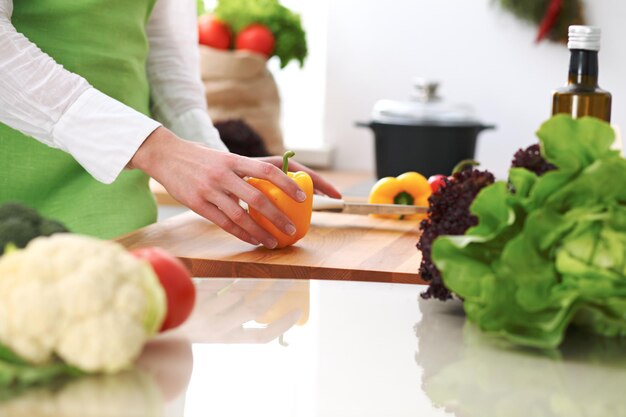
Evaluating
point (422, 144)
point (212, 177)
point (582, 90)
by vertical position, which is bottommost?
point (422, 144)

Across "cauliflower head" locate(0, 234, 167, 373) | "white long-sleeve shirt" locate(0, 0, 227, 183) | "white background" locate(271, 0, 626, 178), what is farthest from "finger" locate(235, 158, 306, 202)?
"white background" locate(271, 0, 626, 178)

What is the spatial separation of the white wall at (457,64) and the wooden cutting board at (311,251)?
1842mm

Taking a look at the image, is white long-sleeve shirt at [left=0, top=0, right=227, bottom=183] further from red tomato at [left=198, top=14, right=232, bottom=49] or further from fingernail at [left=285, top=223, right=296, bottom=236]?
red tomato at [left=198, top=14, right=232, bottom=49]

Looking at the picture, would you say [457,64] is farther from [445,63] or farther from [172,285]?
[172,285]

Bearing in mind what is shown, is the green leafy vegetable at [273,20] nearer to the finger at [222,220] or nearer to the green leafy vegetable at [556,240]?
the finger at [222,220]

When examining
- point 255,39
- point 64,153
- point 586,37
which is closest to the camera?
point 586,37

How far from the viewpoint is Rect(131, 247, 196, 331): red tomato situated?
71cm

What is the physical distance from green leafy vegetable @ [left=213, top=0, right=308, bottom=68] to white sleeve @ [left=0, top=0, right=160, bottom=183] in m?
1.76

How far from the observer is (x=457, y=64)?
10.9 ft

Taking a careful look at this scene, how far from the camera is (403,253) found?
50.3 inches

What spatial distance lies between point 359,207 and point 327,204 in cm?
5

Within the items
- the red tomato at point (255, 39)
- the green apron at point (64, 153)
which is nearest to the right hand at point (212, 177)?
the green apron at point (64, 153)

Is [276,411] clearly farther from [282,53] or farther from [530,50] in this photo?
[530,50]

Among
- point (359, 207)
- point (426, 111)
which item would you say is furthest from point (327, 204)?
point (426, 111)
